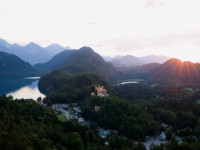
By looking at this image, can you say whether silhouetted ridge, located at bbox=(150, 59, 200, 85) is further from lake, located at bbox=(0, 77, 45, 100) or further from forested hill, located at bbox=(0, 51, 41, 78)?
forested hill, located at bbox=(0, 51, 41, 78)

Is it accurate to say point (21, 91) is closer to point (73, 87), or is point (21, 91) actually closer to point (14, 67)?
point (73, 87)

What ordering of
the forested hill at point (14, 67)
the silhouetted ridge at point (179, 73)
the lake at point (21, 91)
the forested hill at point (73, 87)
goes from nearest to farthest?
the forested hill at point (73, 87)
the lake at point (21, 91)
the silhouetted ridge at point (179, 73)
the forested hill at point (14, 67)

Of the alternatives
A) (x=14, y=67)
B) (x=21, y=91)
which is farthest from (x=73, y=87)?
(x=14, y=67)

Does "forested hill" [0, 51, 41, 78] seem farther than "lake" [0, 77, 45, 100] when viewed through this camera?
Yes

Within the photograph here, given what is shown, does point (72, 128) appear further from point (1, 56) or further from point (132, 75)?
point (1, 56)

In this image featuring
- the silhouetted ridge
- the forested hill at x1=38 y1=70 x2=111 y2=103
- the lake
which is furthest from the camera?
the silhouetted ridge

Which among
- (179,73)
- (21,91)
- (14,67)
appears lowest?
(21,91)

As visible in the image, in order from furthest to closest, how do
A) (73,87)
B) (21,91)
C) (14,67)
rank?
1. (14,67)
2. (21,91)
3. (73,87)

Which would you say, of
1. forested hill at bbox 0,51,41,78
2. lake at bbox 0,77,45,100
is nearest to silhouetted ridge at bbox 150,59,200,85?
lake at bbox 0,77,45,100

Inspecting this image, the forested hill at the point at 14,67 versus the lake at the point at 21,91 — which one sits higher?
the forested hill at the point at 14,67

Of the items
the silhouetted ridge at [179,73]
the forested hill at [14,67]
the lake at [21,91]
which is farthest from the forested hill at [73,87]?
the forested hill at [14,67]

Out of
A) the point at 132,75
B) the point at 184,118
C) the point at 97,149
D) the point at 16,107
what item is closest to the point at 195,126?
the point at 184,118

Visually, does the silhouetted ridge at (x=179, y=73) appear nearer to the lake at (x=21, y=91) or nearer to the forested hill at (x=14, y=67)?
the lake at (x=21, y=91)
